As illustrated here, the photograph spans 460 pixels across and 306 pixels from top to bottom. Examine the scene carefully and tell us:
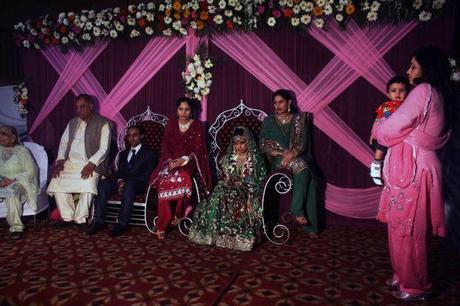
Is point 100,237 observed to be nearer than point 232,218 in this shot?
No

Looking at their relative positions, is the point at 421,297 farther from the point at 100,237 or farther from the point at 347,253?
the point at 100,237

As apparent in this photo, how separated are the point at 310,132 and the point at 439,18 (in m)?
1.95

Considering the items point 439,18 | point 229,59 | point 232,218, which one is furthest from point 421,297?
point 229,59

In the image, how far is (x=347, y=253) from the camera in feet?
11.6

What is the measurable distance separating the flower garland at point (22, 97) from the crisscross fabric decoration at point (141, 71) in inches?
60.6

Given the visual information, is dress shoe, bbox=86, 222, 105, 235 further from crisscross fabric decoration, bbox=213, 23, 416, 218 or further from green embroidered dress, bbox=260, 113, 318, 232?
crisscross fabric decoration, bbox=213, 23, 416, 218

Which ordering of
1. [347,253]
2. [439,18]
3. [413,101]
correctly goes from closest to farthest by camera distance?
[413,101]
[347,253]
[439,18]

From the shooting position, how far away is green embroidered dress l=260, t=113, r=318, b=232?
4031 millimetres

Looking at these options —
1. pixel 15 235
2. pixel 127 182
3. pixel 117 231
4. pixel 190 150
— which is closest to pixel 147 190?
pixel 127 182

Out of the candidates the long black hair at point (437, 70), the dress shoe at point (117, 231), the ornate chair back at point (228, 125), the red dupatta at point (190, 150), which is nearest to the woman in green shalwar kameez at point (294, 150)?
the ornate chair back at point (228, 125)

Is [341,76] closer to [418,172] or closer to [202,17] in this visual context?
[202,17]

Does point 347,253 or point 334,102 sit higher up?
point 334,102

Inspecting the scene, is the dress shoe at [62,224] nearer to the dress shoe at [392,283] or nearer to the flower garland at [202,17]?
the flower garland at [202,17]

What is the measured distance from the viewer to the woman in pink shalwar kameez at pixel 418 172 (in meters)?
2.42
